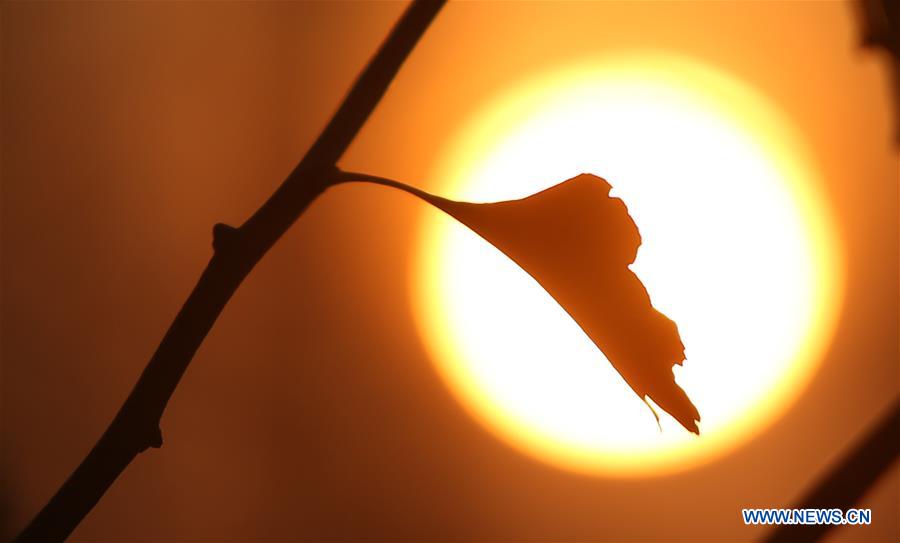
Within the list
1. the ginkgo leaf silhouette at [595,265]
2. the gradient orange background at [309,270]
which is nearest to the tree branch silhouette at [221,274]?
the ginkgo leaf silhouette at [595,265]

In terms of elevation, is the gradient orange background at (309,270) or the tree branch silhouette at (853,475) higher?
the gradient orange background at (309,270)

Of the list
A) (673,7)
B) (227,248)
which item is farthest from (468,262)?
(227,248)

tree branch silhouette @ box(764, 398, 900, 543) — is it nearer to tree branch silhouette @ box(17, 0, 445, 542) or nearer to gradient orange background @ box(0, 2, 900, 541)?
tree branch silhouette @ box(17, 0, 445, 542)

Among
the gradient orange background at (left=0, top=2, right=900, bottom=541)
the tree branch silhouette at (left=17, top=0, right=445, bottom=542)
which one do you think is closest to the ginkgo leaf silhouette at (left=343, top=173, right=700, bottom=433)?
the tree branch silhouette at (left=17, top=0, right=445, bottom=542)

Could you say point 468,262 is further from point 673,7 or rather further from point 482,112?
point 673,7

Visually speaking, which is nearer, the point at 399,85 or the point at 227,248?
the point at 227,248

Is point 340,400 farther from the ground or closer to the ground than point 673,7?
closer to the ground

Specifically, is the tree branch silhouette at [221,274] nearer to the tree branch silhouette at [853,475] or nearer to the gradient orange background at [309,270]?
the tree branch silhouette at [853,475]
